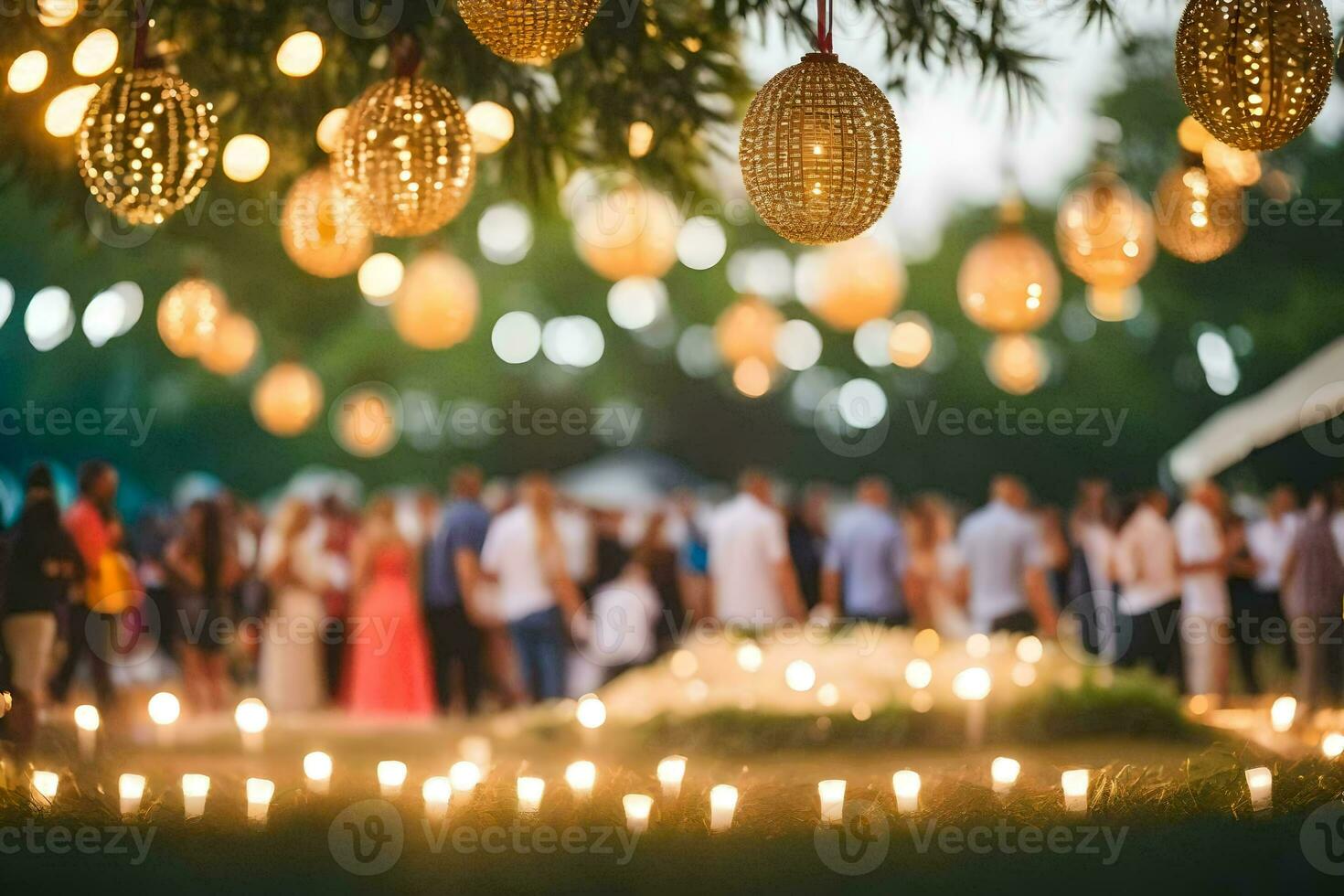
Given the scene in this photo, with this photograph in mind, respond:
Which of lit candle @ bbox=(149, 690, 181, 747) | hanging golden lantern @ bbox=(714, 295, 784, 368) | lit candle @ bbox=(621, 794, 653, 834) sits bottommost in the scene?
lit candle @ bbox=(621, 794, 653, 834)

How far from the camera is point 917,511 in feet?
26.6

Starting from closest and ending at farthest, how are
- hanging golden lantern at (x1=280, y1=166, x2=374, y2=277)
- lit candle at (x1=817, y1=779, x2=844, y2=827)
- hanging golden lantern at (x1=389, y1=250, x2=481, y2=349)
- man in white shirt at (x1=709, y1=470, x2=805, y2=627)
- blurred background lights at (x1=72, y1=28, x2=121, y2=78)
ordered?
lit candle at (x1=817, y1=779, x2=844, y2=827) < blurred background lights at (x1=72, y1=28, x2=121, y2=78) < hanging golden lantern at (x1=280, y1=166, x2=374, y2=277) < hanging golden lantern at (x1=389, y1=250, x2=481, y2=349) < man in white shirt at (x1=709, y1=470, x2=805, y2=627)

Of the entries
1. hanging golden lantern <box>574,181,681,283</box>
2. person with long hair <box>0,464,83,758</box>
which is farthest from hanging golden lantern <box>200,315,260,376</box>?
hanging golden lantern <box>574,181,681,283</box>

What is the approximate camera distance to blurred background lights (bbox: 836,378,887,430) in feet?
31.3

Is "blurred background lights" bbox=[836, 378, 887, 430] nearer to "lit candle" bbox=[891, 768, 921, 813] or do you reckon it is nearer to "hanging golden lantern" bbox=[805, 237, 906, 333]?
"hanging golden lantern" bbox=[805, 237, 906, 333]

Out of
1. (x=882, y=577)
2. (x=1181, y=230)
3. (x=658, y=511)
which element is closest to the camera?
(x=1181, y=230)

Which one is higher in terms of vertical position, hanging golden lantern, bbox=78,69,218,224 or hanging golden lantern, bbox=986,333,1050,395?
hanging golden lantern, bbox=986,333,1050,395

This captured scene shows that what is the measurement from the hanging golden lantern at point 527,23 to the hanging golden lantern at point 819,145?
433mm

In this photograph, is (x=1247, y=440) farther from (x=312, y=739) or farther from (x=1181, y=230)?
(x=312, y=739)

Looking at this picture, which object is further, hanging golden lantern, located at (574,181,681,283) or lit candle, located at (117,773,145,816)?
hanging golden lantern, located at (574,181,681,283)

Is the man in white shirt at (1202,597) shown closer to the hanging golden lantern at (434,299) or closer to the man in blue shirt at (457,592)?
the man in blue shirt at (457,592)

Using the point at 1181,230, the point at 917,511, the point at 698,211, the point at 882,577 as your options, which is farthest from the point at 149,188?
the point at 917,511

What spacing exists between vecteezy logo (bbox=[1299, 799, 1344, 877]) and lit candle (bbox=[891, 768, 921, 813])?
2.28ft

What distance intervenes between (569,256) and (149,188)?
637 cm
